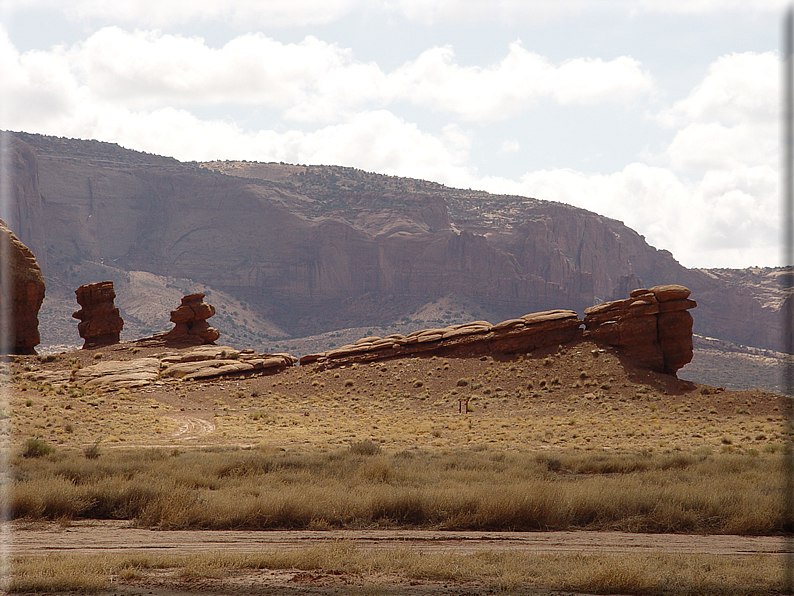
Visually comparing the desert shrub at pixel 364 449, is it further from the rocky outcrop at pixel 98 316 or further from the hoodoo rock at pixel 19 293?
the rocky outcrop at pixel 98 316

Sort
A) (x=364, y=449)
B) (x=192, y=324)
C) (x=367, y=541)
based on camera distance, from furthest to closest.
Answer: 1. (x=192, y=324)
2. (x=364, y=449)
3. (x=367, y=541)

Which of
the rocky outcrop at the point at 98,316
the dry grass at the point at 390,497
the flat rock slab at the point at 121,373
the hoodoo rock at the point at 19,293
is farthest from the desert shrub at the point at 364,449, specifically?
the rocky outcrop at the point at 98,316

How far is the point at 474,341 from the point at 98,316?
96.7 feet

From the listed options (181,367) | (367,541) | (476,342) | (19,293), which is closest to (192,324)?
(181,367)

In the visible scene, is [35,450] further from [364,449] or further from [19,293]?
[19,293]

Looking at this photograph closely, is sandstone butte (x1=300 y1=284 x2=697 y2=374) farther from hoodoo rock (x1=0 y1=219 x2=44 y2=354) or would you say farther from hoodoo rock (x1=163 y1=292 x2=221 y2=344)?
hoodoo rock (x1=0 y1=219 x2=44 y2=354)

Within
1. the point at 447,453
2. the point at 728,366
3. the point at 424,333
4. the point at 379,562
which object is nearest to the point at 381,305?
the point at 728,366

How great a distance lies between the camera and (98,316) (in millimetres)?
56469

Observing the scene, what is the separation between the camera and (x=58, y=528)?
14.0 metres

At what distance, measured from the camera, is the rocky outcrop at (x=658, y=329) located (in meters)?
46.1

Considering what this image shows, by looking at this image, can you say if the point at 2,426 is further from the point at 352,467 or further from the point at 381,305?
the point at 381,305

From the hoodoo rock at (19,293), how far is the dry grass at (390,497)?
32.6m

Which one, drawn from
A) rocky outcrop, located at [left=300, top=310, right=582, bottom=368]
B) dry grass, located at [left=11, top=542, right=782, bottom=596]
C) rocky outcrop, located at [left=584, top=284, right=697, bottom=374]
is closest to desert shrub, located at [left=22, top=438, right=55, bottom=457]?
dry grass, located at [left=11, top=542, right=782, bottom=596]

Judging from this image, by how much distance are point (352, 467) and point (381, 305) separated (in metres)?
170
